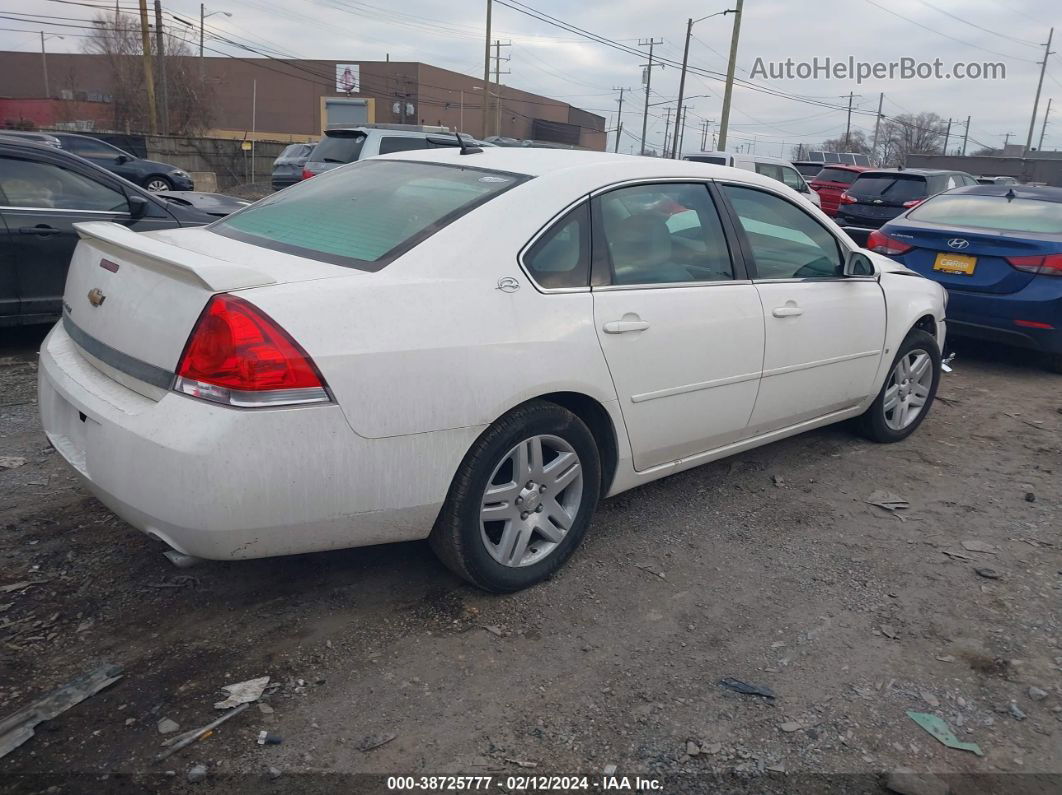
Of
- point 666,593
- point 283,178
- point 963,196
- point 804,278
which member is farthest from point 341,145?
point 666,593

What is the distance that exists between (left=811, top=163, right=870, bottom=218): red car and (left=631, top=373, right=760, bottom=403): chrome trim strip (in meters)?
16.7

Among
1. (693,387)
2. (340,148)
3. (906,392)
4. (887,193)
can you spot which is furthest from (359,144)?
(693,387)

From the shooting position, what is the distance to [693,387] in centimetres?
358

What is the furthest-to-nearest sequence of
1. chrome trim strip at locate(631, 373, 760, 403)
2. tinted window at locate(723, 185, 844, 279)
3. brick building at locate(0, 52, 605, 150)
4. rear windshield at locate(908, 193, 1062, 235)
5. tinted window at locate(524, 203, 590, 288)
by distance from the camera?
1. brick building at locate(0, 52, 605, 150)
2. rear windshield at locate(908, 193, 1062, 235)
3. tinted window at locate(723, 185, 844, 279)
4. chrome trim strip at locate(631, 373, 760, 403)
5. tinted window at locate(524, 203, 590, 288)

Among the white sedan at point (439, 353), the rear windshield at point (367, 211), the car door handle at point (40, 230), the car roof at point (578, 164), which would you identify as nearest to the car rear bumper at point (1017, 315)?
the white sedan at point (439, 353)

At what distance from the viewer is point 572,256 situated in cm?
321

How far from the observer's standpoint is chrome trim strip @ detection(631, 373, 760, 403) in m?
3.38

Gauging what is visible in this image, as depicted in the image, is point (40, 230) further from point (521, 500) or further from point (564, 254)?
point (521, 500)

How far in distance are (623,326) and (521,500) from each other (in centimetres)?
79

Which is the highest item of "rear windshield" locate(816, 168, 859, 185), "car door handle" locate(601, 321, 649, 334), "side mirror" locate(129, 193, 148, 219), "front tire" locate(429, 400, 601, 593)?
"rear windshield" locate(816, 168, 859, 185)

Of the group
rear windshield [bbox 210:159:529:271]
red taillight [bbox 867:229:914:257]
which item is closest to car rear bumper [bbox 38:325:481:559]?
rear windshield [bbox 210:159:529:271]

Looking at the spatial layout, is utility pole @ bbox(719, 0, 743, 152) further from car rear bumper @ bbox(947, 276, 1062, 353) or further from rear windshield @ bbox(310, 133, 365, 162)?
car rear bumper @ bbox(947, 276, 1062, 353)

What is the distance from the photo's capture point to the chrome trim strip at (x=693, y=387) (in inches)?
133

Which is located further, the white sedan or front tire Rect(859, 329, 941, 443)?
front tire Rect(859, 329, 941, 443)
